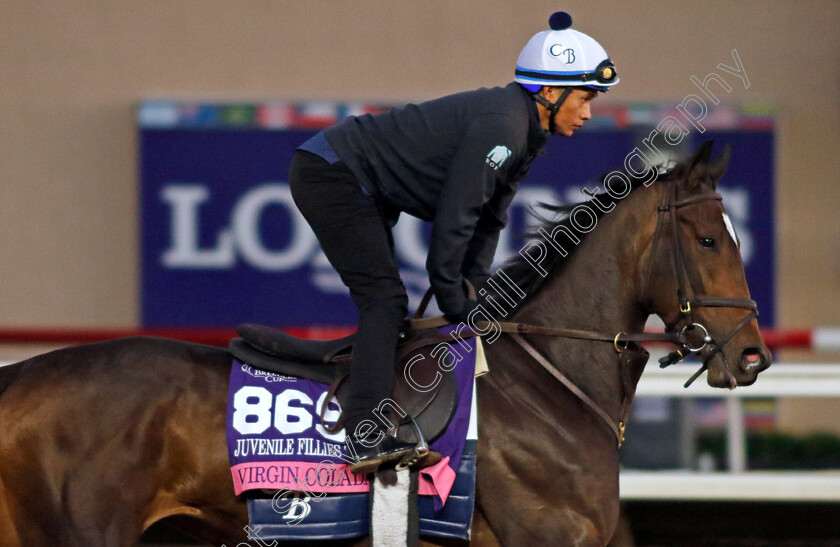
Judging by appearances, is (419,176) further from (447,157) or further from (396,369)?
(396,369)

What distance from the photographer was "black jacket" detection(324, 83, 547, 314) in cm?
302

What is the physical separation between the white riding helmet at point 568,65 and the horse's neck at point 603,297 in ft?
1.37

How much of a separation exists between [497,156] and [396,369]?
773 millimetres

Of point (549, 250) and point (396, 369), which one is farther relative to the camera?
point (549, 250)

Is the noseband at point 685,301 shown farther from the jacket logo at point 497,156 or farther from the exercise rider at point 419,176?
the jacket logo at point 497,156

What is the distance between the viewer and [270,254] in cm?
725

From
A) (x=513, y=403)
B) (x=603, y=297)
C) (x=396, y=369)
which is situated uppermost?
(x=603, y=297)

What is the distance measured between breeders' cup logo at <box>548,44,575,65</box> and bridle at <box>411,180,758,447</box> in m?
0.52

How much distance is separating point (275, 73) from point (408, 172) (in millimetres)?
5041

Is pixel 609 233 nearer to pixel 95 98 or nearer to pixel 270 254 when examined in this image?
pixel 270 254

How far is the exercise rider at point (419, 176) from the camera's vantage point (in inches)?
119

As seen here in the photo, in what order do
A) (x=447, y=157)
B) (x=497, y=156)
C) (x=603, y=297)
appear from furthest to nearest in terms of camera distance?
(x=603, y=297) → (x=447, y=157) → (x=497, y=156)

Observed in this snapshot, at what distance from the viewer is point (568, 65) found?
124 inches

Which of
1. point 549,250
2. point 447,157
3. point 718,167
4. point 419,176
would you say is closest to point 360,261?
point 419,176
